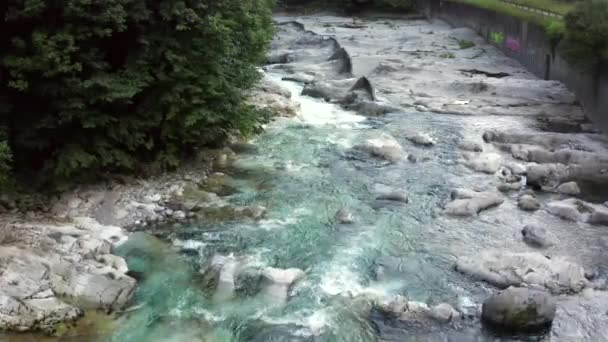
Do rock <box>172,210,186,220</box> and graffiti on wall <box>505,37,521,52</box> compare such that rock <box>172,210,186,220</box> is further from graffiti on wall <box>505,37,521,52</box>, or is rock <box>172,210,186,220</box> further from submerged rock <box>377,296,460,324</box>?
graffiti on wall <box>505,37,521,52</box>

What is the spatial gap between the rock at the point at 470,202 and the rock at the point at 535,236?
4.04 feet

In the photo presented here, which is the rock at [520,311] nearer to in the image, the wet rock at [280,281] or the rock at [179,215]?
the wet rock at [280,281]

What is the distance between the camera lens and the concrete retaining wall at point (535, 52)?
1930 centimetres

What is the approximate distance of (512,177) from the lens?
15.1 metres

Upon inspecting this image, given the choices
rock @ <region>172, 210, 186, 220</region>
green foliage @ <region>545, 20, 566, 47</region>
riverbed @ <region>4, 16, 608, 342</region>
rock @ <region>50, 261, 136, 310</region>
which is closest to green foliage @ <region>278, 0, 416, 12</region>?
green foliage @ <region>545, 20, 566, 47</region>

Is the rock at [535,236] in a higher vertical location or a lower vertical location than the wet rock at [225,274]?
lower

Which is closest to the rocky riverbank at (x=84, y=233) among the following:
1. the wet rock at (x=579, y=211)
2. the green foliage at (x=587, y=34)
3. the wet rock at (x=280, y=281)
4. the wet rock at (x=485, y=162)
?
the wet rock at (x=280, y=281)

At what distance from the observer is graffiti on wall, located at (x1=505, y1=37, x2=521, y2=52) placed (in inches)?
1125

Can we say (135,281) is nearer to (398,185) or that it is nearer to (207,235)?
(207,235)

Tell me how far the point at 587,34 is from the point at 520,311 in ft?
40.6

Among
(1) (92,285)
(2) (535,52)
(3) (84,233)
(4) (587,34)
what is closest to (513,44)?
(2) (535,52)

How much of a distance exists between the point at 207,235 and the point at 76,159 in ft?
9.42

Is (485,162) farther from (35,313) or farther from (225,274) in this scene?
(35,313)

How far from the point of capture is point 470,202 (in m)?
13.3
